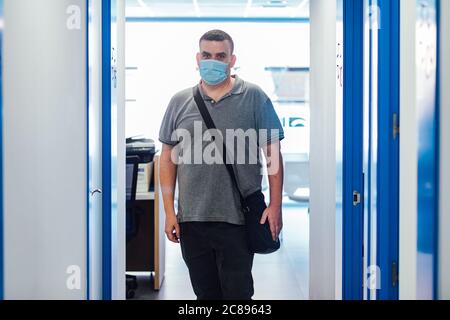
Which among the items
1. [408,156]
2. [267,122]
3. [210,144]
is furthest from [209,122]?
[408,156]

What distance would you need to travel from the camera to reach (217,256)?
7.92 feet

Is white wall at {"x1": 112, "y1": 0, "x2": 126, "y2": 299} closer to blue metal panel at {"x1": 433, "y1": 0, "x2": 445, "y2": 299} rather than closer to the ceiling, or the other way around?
blue metal panel at {"x1": 433, "y1": 0, "x2": 445, "y2": 299}

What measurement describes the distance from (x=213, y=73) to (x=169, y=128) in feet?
1.08

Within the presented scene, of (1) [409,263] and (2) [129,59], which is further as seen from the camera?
(2) [129,59]

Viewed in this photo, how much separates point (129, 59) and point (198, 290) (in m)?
4.52

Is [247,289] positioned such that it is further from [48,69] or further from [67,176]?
[48,69]

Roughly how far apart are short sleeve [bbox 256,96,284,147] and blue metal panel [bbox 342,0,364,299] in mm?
294

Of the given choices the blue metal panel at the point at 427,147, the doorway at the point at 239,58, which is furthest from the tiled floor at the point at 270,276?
the blue metal panel at the point at 427,147

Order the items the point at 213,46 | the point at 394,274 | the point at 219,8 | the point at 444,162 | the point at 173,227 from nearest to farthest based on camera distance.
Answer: the point at 444,162 → the point at 394,274 → the point at 173,227 → the point at 213,46 → the point at 219,8

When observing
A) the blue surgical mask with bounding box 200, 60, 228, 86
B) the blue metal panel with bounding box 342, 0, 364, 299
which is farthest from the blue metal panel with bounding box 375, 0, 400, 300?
the blue surgical mask with bounding box 200, 60, 228, 86

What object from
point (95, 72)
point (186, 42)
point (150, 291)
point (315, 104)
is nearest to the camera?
point (95, 72)

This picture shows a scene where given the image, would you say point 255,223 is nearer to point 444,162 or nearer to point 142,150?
A: point 444,162

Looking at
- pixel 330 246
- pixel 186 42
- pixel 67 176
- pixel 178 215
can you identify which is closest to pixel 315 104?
pixel 330 246

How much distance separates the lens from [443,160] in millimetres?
1259
